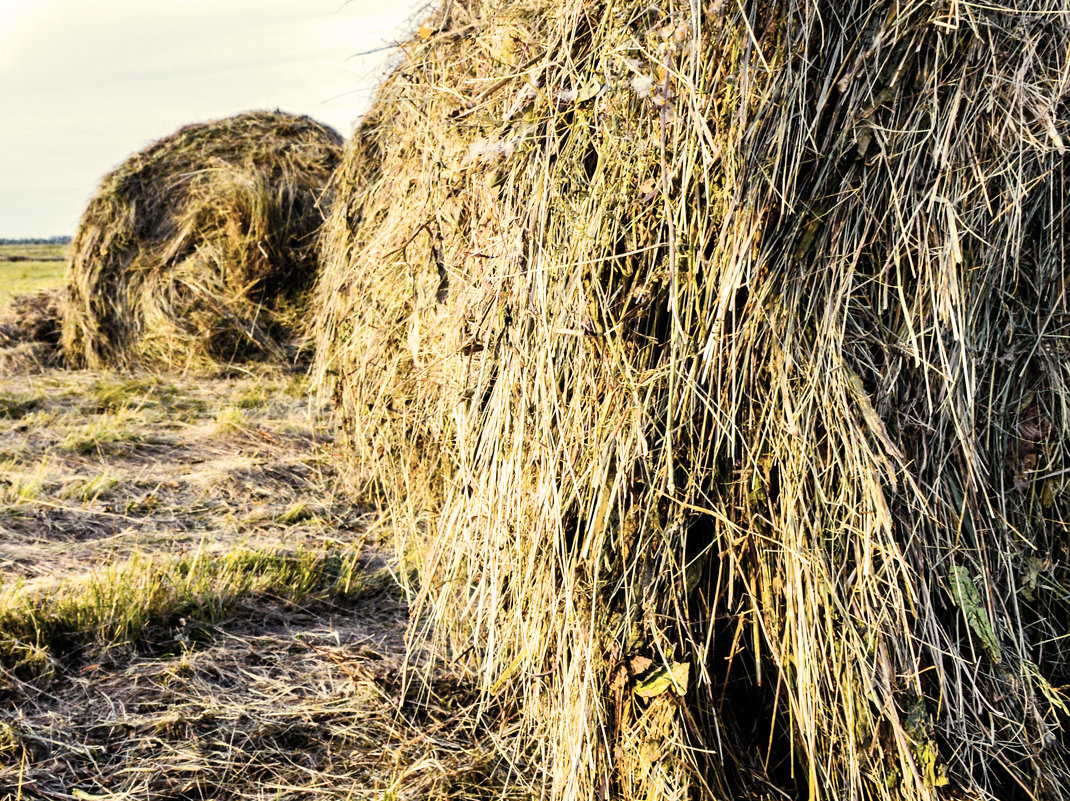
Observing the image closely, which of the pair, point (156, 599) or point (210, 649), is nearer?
point (210, 649)

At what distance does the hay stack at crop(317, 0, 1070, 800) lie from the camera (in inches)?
70.0

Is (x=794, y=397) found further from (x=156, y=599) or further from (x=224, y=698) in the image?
(x=156, y=599)

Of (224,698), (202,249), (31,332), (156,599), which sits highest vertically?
(202,249)

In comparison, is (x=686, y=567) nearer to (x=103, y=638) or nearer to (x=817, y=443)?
(x=817, y=443)

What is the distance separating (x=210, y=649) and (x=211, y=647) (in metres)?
0.02

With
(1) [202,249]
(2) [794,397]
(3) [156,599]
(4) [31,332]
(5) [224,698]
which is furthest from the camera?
(4) [31,332]

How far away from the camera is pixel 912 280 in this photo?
1833 mm

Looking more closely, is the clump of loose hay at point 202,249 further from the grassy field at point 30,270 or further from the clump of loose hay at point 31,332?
the grassy field at point 30,270

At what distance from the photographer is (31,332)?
331 inches

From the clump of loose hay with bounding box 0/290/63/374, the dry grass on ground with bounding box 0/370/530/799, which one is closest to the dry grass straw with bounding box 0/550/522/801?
the dry grass on ground with bounding box 0/370/530/799

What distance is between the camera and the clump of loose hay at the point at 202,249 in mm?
7602

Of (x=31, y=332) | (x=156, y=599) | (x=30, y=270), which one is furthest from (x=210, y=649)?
(x=30, y=270)

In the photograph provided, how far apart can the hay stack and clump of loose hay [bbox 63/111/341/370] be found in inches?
233

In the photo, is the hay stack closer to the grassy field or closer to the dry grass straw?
the dry grass straw
